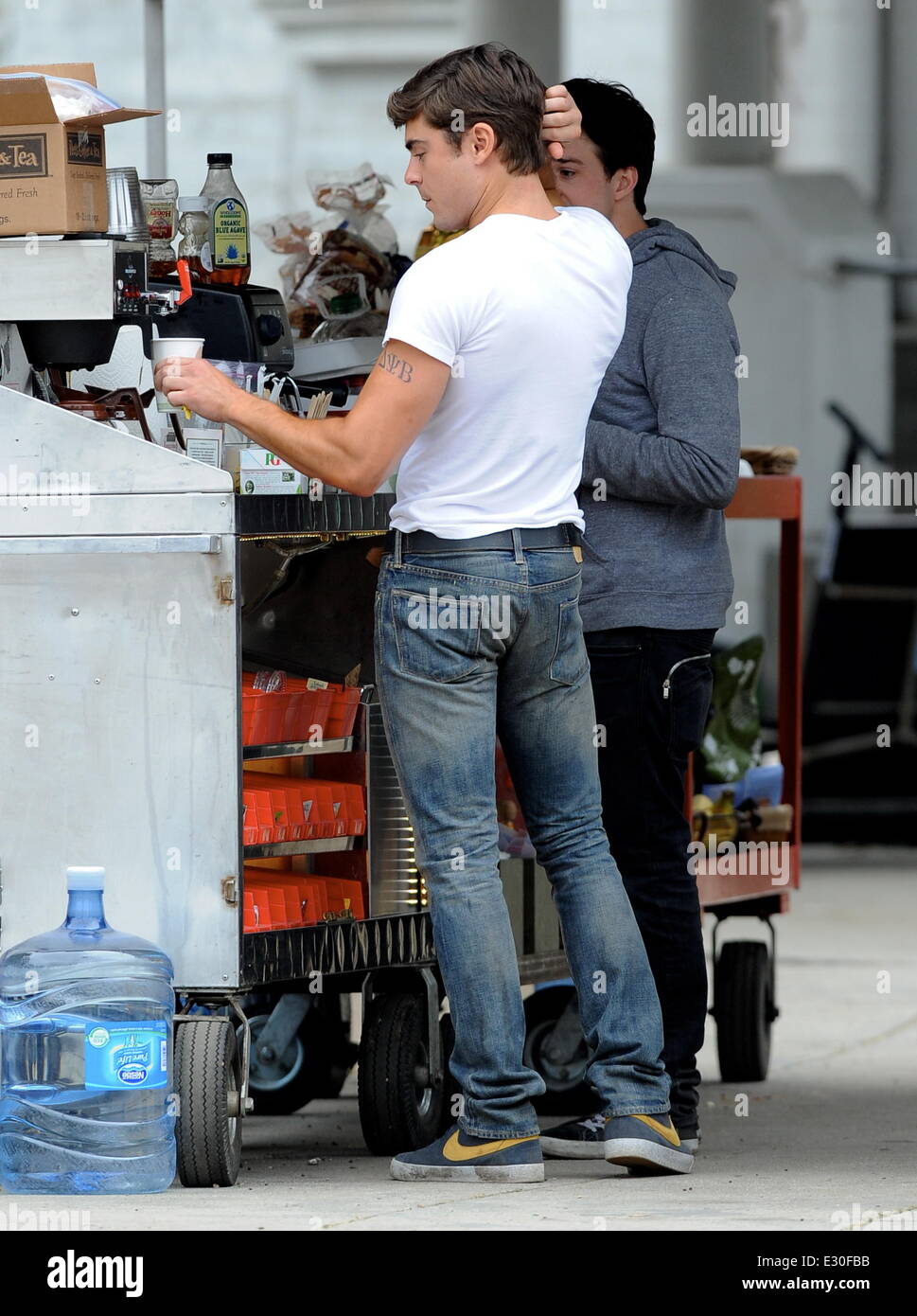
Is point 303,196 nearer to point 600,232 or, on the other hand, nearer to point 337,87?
point 337,87

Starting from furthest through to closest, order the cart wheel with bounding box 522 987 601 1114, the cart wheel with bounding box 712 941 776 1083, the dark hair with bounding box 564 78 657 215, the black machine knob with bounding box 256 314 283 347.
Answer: the cart wheel with bounding box 712 941 776 1083 < the cart wheel with bounding box 522 987 601 1114 < the black machine knob with bounding box 256 314 283 347 < the dark hair with bounding box 564 78 657 215

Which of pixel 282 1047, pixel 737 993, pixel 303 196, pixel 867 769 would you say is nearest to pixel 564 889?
pixel 282 1047

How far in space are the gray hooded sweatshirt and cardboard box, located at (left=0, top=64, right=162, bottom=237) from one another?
0.90 m

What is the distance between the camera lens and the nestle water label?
129 inches

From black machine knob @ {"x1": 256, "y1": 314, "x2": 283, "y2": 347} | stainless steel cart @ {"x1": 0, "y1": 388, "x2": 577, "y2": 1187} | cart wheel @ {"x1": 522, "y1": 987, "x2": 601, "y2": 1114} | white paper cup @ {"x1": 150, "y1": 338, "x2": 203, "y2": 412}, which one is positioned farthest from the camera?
cart wheel @ {"x1": 522, "y1": 987, "x2": 601, "y2": 1114}

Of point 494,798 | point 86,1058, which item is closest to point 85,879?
point 86,1058

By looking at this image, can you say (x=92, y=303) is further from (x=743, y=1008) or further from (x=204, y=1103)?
(x=743, y=1008)

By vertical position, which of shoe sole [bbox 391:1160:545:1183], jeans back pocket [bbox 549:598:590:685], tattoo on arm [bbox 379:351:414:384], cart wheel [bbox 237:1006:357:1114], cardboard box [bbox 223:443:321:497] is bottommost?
cart wheel [bbox 237:1006:357:1114]

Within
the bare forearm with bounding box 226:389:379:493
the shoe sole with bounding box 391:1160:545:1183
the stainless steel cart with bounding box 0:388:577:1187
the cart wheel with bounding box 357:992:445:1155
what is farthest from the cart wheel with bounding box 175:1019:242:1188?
the bare forearm with bounding box 226:389:379:493

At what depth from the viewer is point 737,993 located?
5.37 m

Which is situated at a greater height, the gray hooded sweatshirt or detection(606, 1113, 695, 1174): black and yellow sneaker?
the gray hooded sweatshirt

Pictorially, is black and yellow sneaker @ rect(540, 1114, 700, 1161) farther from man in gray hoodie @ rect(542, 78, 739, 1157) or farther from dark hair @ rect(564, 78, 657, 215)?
dark hair @ rect(564, 78, 657, 215)

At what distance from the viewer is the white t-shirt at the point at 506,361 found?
320cm

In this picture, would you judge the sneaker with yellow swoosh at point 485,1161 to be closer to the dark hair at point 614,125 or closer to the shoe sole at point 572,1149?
the shoe sole at point 572,1149
